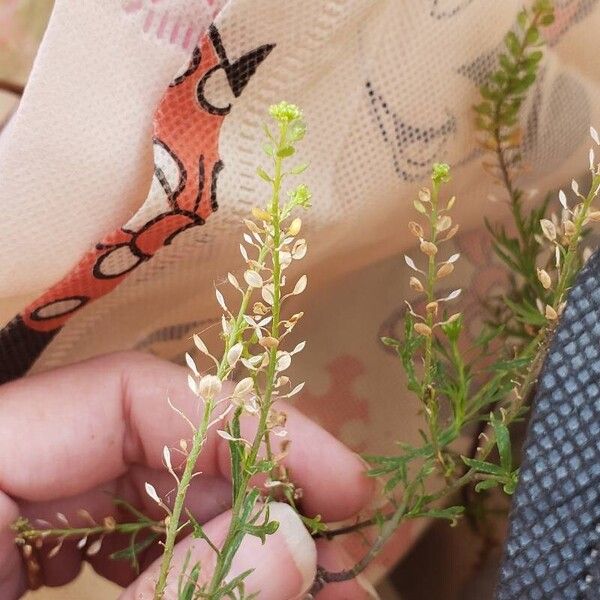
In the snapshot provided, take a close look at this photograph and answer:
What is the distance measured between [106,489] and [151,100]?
0.21 metres

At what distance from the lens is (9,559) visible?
0.40m

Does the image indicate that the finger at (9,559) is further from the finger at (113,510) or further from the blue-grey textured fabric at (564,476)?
the blue-grey textured fabric at (564,476)

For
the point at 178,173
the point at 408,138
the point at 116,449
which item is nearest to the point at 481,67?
the point at 408,138

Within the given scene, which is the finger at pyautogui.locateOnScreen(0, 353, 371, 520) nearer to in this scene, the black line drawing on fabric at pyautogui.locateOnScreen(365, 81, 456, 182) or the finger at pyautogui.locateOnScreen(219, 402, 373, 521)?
the finger at pyautogui.locateOnScreen(219, 402, 373, 521)

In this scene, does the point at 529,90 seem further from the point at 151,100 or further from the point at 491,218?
the point at 151,100

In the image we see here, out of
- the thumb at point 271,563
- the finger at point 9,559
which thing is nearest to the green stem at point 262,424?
the thumb at point 271,563

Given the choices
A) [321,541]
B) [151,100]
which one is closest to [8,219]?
[151,100]

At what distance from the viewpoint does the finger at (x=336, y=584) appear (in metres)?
0.40

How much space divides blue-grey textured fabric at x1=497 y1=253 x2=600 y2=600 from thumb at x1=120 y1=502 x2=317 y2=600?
0.11 m

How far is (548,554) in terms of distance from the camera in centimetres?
23

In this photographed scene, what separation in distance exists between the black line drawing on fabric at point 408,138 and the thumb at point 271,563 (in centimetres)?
17

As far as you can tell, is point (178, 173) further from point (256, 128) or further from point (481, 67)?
point (481, 67)

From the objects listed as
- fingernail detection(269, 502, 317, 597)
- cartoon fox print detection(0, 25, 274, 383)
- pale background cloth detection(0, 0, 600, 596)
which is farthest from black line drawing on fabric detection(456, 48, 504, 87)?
fingernail detection(269, 502, 317, 597)

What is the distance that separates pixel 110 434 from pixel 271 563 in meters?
0.12
